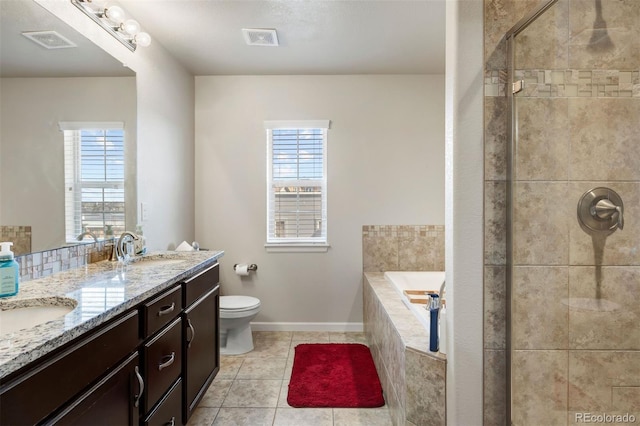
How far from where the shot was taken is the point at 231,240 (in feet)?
10.9

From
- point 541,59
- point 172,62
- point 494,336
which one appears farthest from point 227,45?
point 494,336

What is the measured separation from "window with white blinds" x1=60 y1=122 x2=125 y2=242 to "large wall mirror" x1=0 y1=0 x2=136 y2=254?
4cm

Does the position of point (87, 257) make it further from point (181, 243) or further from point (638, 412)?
point (638, 412)

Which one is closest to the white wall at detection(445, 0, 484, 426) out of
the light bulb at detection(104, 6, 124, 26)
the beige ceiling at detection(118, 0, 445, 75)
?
the beige ceiling at detection(118, 0, 445, 75)

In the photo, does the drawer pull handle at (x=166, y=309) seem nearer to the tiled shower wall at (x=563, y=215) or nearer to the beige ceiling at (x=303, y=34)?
the tiled shower wall at (x=563, y=215)

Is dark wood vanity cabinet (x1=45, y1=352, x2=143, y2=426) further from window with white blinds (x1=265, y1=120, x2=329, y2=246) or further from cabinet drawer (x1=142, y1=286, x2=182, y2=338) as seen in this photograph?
window with white blinds (x1=265, y1=120, x2=329, y2=246)

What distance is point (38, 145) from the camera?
1.52 m

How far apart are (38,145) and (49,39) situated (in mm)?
526

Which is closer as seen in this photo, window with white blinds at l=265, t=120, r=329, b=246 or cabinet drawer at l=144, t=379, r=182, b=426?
cabinet drawer at l=144, t=379, r=182, b=426

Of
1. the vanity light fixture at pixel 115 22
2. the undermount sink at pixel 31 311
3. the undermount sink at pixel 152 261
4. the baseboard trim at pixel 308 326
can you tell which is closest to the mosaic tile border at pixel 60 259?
the undermount sink at pixel 152 261

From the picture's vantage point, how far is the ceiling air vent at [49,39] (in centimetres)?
151

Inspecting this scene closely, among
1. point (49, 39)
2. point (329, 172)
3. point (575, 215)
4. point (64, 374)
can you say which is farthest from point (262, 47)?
point (64, 374)

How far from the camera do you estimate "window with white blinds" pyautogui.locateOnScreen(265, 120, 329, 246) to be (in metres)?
3.34

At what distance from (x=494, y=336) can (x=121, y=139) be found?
7.60 ft
